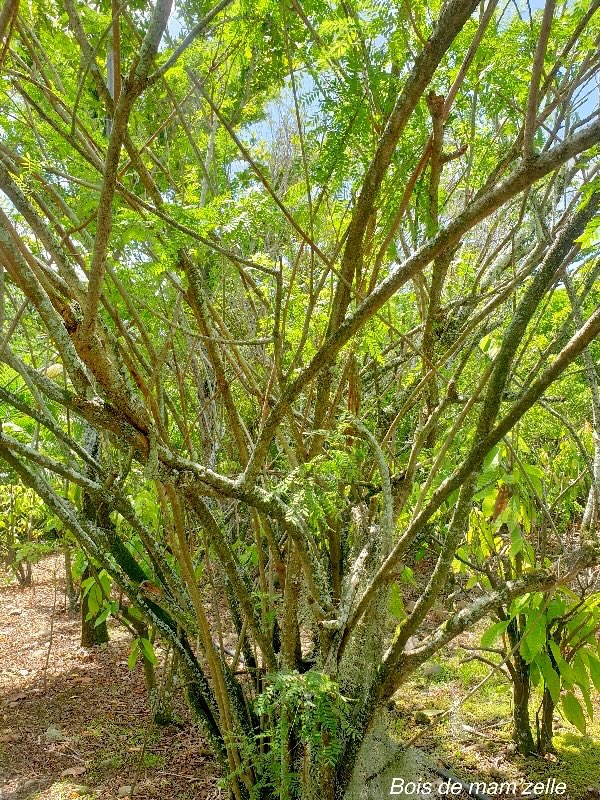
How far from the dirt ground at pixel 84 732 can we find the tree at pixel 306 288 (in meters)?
0.70

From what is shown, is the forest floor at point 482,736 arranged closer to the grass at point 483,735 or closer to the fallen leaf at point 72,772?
the grass at point 483,735

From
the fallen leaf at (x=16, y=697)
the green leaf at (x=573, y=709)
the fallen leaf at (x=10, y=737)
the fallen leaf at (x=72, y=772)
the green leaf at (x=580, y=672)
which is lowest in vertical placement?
the fallen leaf at (x=72, y=772)

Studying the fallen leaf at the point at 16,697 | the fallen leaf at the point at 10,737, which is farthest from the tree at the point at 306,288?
the fallen leaf at the point at 16,697

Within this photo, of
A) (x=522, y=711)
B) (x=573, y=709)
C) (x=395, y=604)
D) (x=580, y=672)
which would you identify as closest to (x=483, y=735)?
(x=522, y=711)

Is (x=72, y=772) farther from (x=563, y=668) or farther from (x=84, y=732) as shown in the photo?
(x=563, y=668)

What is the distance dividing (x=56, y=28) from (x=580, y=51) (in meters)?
1.71

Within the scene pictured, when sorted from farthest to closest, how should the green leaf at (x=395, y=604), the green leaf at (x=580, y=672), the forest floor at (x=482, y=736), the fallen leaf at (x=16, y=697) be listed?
1. the fallen leaf at (x=16, y=697)
2. the forest floor at (x=482, y=736)
3. the green leaf at (x=395, y=604)
4. the green leaf at (x=580, y=672)

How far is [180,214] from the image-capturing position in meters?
1.33

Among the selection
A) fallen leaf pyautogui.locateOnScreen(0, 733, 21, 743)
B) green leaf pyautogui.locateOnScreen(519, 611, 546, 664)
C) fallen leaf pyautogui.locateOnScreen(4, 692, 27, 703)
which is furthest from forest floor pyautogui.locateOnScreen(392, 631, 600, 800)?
fallen leaf pyautogui.locateOnScreen(4, 692, 27, 703)

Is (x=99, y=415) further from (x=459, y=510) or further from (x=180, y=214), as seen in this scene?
(x=459, y=510)

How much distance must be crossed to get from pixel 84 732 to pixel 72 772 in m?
0.40

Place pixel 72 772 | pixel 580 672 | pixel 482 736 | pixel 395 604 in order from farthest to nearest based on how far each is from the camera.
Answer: pixel 482 736
pixel 72 772
pixel 395 604
pixel 580 672

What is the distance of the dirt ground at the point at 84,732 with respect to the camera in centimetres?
274

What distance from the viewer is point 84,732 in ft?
10.7
